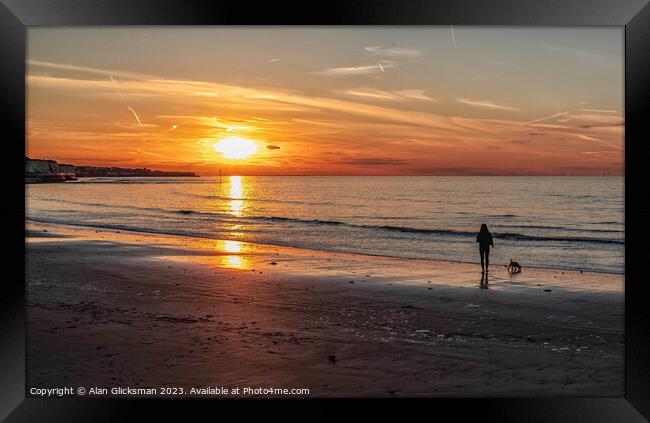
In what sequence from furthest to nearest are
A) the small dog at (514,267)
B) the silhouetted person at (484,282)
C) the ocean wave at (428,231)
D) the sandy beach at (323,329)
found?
the ocean wave at (428,231)
the small dog at (514,267)
the silhouetted person at (484,282)
the sandy beach at (323,329)

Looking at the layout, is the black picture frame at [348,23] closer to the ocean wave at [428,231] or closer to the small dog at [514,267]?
the small dog at [514,267]

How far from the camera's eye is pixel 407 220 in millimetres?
35688

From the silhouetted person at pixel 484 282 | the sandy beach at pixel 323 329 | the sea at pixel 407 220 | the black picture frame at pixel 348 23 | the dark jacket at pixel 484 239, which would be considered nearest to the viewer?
the black picture frame at pixel 348 23

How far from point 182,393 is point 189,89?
37661 mm

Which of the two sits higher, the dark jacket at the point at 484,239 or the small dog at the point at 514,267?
the dark jacket at the point at 484,239

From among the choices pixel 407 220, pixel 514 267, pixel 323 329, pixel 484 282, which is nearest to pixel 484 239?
pixel 484 282

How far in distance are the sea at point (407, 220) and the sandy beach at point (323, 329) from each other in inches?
138

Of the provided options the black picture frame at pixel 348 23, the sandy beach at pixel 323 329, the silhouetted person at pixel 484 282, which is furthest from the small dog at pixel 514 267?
the black picture frame at pixel 348 23

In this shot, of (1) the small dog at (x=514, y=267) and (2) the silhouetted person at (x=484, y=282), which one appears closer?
(2) the silhouetted person at (x=484, y=282)

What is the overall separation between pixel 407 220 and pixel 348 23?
99.3 feet

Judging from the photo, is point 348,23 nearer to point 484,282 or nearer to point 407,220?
point 484,282

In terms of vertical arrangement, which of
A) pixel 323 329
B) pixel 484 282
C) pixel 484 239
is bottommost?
pixel 323 329

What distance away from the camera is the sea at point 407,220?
2266 centimetres

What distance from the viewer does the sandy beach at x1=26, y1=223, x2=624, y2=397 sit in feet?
21.6
